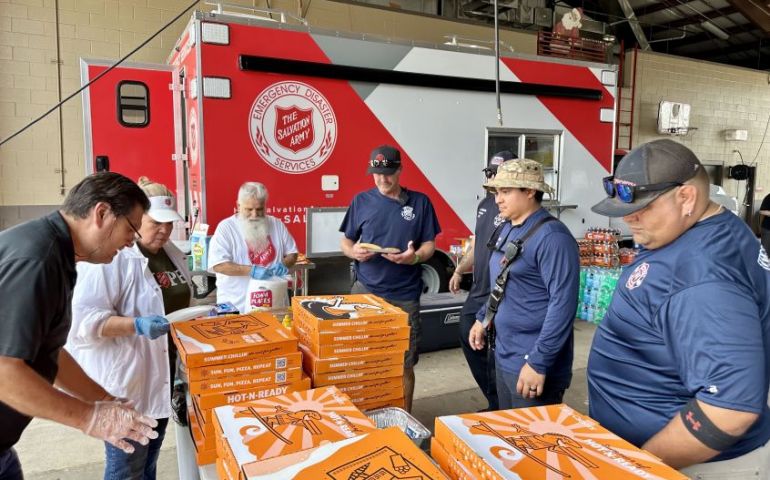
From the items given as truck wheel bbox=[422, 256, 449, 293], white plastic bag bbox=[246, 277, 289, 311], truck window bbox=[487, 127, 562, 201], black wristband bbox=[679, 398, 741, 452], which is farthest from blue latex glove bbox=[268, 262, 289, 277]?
truck window bbox=[487, 127, 562, 201]

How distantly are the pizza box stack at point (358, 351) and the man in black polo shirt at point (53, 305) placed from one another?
0.54 m

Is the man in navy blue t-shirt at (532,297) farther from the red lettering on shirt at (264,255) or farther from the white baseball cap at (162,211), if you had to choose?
the red lettering on shirt at (264,255)

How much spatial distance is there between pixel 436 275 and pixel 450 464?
4531 mm

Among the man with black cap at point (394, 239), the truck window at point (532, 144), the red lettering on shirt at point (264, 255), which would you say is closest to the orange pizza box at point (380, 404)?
the man with black cap at point (394, 239)

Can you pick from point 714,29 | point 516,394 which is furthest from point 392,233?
point 714,29

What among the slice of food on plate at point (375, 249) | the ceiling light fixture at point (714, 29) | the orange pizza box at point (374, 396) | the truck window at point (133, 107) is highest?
the ceiling light fixture at point (714, 29)

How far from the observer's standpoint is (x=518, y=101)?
18.2 feet

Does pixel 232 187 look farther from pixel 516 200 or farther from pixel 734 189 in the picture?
pixel 734 189

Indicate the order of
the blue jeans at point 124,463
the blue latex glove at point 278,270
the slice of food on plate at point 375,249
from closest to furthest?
the blue jeans at point 124,463 → the blue latex glove at point 278,270 → the slice of food on plate at point 375,249

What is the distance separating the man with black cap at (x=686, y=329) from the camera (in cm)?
118

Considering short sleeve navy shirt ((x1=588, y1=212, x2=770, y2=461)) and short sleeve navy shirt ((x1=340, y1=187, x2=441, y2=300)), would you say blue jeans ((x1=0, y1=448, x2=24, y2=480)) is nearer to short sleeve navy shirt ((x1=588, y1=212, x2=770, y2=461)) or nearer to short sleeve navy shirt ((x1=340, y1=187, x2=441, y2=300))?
short sleeve navy shirt ((x1=588, y1=212, x2=770, y2=461))

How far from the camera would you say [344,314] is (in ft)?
5.88

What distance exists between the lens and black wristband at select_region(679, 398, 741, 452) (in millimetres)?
1206

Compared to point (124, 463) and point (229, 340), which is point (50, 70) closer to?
point (124, 463)
